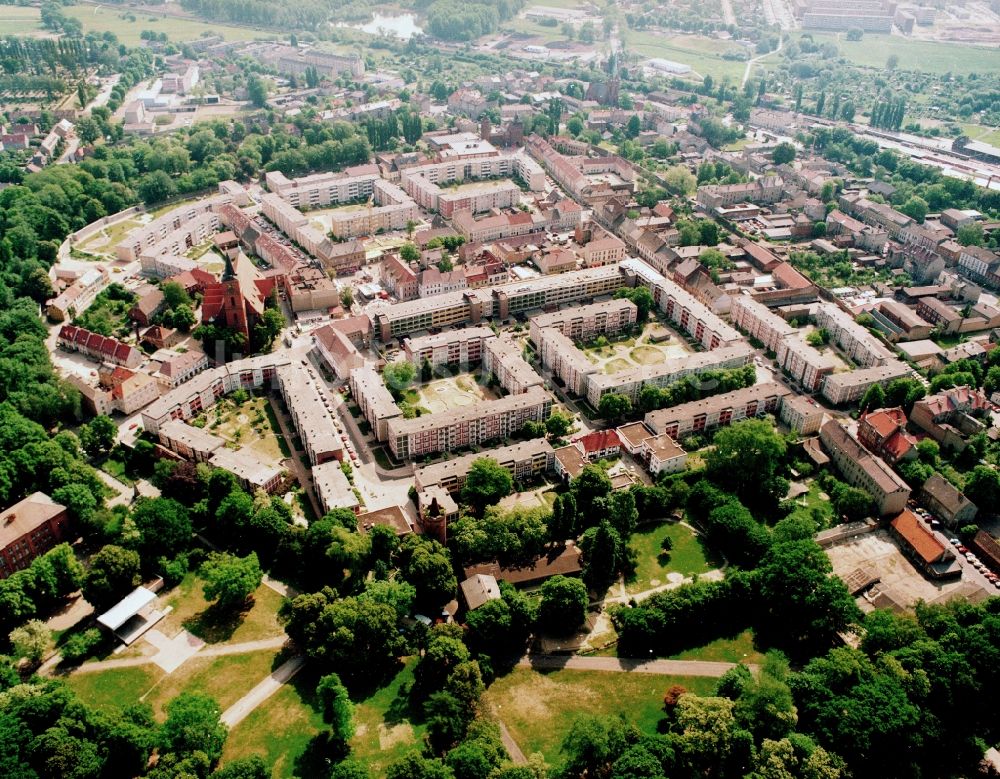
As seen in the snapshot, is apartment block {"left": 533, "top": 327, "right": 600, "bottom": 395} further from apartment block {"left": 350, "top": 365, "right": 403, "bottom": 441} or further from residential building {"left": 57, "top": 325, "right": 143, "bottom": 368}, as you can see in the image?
residential building {"left": 57, "top": 325, "right": 143, "bottom": 368}

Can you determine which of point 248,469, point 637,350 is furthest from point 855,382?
point 248,469

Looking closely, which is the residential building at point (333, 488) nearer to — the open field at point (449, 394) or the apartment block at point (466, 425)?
the apartment block at point (466, 425)

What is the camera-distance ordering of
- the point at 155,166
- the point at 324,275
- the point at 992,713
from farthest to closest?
the point at 155,166
the point at 324,275
the point at 992,713

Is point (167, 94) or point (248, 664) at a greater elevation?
point (167, 94)

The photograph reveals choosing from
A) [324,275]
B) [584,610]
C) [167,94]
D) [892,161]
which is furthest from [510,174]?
[584,610]

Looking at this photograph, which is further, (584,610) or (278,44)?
(278,44)

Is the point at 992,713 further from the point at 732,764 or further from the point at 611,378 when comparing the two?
the point at 611,378
